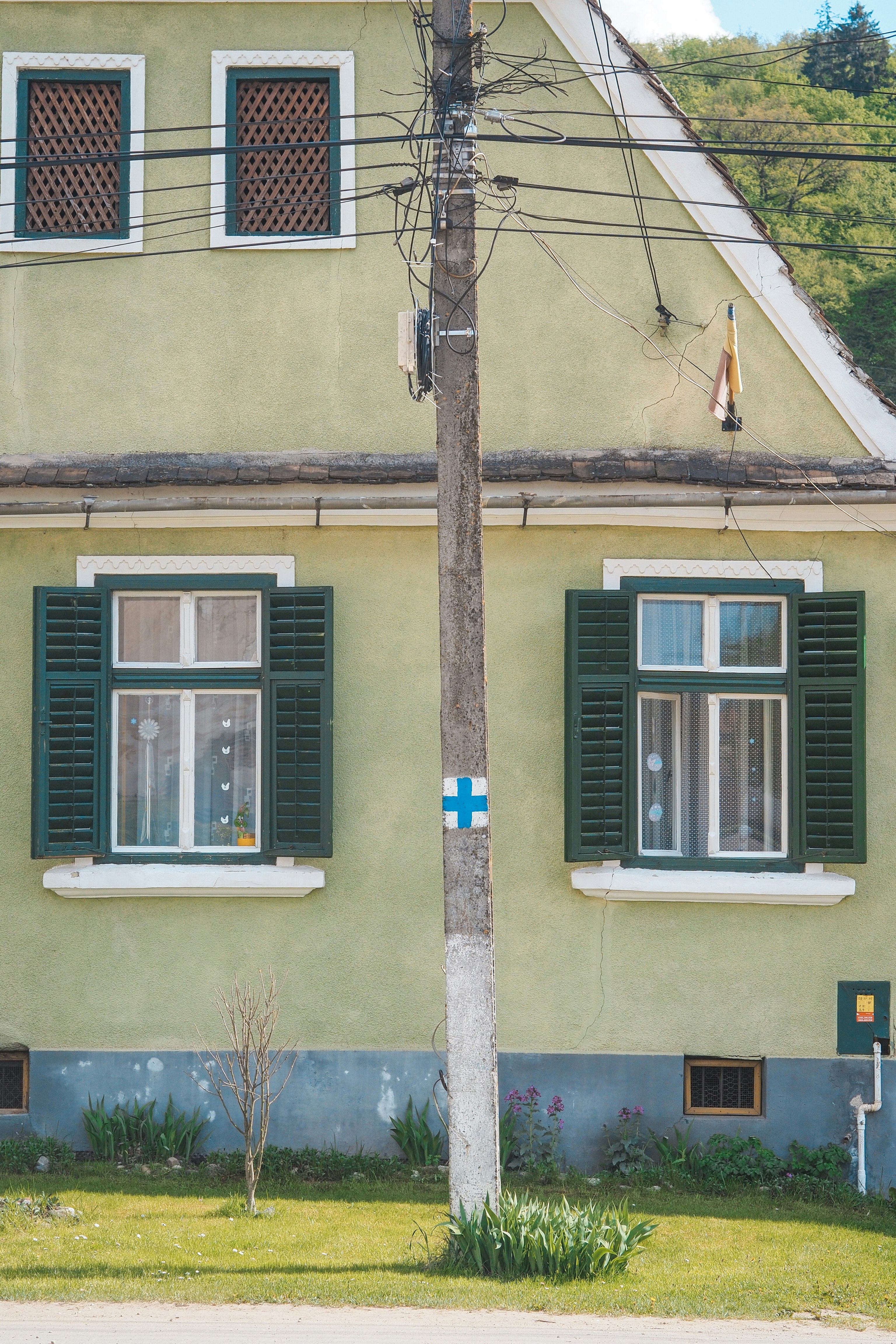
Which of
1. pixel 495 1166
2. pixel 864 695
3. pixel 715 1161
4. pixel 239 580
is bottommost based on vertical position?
pixel 715 1161

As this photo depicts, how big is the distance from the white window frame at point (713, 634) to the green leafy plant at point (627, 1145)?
3.01 m

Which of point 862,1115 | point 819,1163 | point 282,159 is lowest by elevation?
point 819,1163

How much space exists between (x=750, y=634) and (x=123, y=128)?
5.67 m

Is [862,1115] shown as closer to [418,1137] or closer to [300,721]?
[418,1137]

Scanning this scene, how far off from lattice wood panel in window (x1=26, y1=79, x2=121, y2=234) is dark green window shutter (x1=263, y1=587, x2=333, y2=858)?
301 centimetres

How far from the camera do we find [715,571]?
9.66 m

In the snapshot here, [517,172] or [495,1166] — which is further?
[517,172]

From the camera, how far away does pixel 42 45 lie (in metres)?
9.84

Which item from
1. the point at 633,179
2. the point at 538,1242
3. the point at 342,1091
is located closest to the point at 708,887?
Answer: the point at 342,1091

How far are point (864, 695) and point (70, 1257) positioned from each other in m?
6.03

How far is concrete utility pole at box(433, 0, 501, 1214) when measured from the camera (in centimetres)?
695

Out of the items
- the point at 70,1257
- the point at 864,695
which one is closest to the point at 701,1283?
the point at 70,1257

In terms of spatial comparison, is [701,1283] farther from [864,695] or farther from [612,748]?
[864,695]

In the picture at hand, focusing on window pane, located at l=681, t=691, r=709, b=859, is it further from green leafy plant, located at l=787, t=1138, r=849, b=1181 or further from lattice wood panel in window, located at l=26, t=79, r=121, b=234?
lattice wood panel in window, located at l=26, t=79, r=121, b=234
